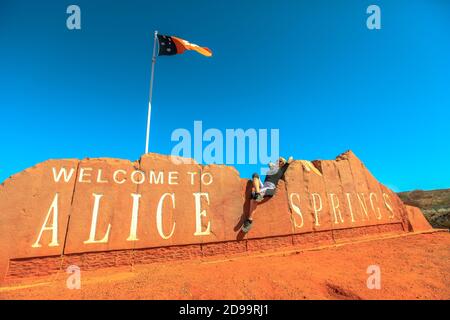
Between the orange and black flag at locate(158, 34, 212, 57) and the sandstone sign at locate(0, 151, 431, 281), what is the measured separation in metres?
6.43

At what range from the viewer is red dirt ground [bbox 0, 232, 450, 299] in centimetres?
353

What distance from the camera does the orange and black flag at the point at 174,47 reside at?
10320 mm

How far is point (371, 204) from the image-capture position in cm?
838

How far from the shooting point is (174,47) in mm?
10406

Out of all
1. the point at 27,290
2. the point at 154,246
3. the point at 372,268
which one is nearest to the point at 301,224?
the point at 372,268

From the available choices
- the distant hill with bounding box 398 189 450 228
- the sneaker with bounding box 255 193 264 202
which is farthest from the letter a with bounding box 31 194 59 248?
the distant hill with bounding box 398 189 450 228

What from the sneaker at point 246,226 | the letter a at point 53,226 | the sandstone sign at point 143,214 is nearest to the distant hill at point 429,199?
the sandstone sign at point 143,214

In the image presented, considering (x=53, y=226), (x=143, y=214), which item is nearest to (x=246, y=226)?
(x=143, y=214)

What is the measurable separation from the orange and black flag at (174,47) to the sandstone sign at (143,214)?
6.43m

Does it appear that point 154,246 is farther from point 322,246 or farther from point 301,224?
point 322,246

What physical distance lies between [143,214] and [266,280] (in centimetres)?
258

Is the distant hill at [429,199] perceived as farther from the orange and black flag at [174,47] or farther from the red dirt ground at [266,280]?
the orange and black flag at [174,47]

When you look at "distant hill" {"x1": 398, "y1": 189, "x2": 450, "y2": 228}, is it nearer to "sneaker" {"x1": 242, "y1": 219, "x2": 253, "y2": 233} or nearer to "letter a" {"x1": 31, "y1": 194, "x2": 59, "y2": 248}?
"sneaker" {"x1": 242, "y1": 219, "x2": 253, "y2": 233}

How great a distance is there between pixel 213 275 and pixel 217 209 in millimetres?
1660
